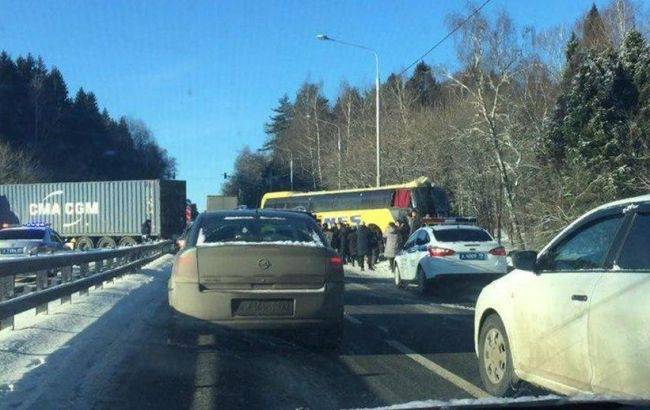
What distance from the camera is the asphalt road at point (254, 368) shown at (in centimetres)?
632

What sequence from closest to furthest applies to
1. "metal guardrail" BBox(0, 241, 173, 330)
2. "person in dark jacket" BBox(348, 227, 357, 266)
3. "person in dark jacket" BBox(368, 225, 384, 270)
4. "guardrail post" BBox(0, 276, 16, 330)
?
"metal guardrail" BBox(0, 241, 173, 330) → "guardrail post" BBox(0, 276, 16, 330) → "person in dark jacket" BBox(368, 225, 384, 270) → "person in dark jacket" BBox(348, 227, 357, 266)

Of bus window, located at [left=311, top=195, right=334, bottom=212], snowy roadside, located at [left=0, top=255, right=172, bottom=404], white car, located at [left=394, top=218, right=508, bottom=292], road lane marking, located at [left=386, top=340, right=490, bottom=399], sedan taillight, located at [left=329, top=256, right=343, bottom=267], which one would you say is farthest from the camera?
bus window, located at [left=311, top=195, right=334, bottom=212]

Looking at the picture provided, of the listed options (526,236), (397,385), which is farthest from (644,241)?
(526,236)

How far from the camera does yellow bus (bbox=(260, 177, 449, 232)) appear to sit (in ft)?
124

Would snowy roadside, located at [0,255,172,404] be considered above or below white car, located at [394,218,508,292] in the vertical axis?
below

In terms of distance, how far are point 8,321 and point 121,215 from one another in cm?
3163

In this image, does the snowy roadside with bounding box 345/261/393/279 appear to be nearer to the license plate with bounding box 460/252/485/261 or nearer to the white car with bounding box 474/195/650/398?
the license plate with bounding box 460/252/485/261

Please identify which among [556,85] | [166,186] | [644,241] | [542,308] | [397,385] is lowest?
[397,385]

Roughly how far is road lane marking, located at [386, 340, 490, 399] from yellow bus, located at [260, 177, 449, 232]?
2476 centimetres

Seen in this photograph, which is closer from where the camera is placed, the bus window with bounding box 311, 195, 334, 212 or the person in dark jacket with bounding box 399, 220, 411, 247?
the person in dark jacket with bounding box 399, 220, 411, 247

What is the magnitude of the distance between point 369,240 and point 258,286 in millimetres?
17911

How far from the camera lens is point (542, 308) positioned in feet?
18.3

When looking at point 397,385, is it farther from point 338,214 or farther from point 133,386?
point 338,214

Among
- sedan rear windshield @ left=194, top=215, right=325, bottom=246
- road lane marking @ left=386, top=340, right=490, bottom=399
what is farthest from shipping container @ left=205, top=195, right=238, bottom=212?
road lane marking @ left=386, top=340, right=490, bottom=399
